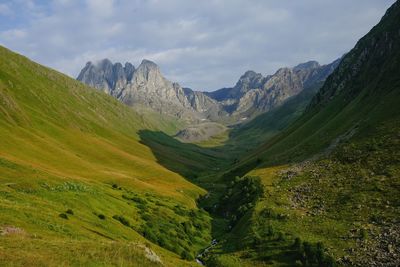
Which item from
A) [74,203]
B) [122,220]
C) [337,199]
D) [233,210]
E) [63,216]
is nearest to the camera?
[63,216]

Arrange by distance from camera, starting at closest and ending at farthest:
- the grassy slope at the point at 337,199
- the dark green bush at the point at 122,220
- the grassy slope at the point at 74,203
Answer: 1. the grassy slope at the point at 74,203
2. the grassy slope at the point at 337,199
3. the dark green bush at the point at 122,220

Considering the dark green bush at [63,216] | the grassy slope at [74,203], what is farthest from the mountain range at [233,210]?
the grassy slope at [74,203]

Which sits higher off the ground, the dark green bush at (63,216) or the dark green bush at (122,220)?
the dark green bush at (63,216)

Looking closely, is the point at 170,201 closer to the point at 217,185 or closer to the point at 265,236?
the point at 265,236

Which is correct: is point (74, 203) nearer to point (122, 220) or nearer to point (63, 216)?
point (122, 220)

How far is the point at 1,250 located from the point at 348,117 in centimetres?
11321

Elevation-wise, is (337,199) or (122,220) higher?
(337,199)

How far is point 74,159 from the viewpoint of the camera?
115375 millimetres

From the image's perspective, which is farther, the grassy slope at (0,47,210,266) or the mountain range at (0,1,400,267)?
the mountain range at (0,1,400,267)

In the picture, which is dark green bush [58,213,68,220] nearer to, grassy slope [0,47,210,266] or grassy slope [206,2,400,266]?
grassy slope [0,47,210,266]

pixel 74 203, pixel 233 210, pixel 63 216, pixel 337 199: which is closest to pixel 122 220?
pixel 74 203

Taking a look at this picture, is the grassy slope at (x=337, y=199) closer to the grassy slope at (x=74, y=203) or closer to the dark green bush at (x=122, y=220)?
the grassy slope at (x=74, y=203)

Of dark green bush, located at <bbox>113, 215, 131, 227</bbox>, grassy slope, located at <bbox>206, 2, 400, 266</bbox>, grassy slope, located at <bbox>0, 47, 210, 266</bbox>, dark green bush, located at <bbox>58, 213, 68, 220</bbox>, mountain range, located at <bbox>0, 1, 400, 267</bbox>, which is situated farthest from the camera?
dark green bush, located at <bbox>113, 215, 131, 227</bbox>

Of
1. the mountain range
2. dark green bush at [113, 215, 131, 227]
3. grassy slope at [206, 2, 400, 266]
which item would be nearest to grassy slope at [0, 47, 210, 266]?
the mountain range
